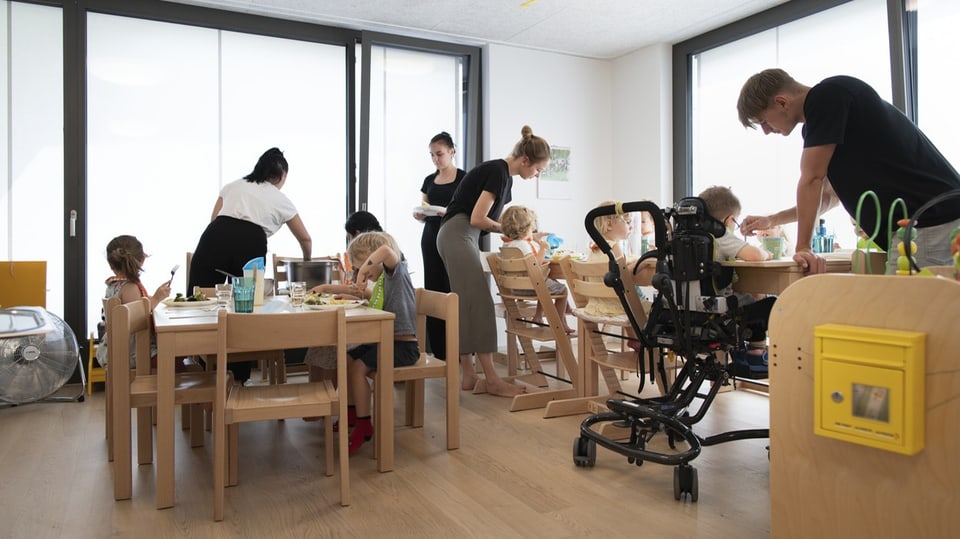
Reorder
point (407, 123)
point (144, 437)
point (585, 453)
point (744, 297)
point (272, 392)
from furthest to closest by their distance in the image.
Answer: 1. point (407, 123)
2. point (144, 437)
3. point (585, 453)
4. point (744, 297)
5. point (272, 392)

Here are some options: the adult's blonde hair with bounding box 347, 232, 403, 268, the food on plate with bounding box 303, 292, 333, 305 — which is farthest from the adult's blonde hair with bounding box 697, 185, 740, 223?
the food on plate with bounding box 303, 292, 333, 305

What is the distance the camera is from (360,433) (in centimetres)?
268

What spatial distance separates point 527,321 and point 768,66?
270cm

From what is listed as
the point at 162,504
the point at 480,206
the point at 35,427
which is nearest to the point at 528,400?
the point at 480,206

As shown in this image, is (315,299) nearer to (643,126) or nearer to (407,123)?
(407,123)

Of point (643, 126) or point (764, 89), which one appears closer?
point (764, 89)

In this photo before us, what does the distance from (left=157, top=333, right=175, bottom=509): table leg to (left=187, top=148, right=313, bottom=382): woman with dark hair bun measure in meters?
1.31

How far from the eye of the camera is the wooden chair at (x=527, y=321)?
3391 millimetres

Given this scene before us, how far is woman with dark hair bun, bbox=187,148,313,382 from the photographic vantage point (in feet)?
11.2

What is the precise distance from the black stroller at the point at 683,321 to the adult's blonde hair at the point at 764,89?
1.31 ft

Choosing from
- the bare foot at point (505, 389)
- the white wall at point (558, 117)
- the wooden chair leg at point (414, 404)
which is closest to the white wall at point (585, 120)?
the white wall at point (558, 117)

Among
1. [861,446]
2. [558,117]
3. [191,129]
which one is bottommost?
[861,446]

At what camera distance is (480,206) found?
3.49 metres

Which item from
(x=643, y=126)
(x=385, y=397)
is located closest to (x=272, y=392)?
(x=385, y=397)
